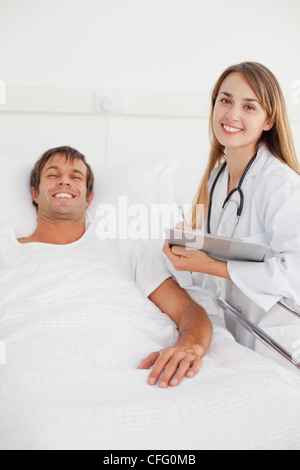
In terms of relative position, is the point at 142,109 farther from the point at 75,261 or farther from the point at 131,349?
the point at 131,349

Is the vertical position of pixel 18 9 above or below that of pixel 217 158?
above

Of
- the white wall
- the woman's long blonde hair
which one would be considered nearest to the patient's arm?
the woman's long blonde hair

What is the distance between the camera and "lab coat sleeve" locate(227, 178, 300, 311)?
4.33 feet

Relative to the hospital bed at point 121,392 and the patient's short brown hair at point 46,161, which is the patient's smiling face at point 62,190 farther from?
the hospital bed at point 121,392

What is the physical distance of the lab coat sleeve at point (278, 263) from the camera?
1.32 metres

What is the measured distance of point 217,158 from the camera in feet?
6.17

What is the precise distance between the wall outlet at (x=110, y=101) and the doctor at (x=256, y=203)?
69 centimetres

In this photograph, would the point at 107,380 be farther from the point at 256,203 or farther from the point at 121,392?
the point at 256,203

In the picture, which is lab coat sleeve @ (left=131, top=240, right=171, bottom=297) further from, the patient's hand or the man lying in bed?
the patient's hand

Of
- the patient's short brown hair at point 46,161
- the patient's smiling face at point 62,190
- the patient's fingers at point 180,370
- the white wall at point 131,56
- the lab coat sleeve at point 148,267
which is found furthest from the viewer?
the white wall at point 131,56

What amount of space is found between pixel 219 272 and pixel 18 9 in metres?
1.76

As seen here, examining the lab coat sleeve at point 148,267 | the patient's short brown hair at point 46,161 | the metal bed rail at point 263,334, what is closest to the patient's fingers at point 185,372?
the metal bed rail at point 263,334

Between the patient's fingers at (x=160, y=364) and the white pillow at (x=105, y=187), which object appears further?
the white pillow at (x=105, y=187)

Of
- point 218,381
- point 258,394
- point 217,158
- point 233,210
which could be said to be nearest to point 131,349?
point 218,381
